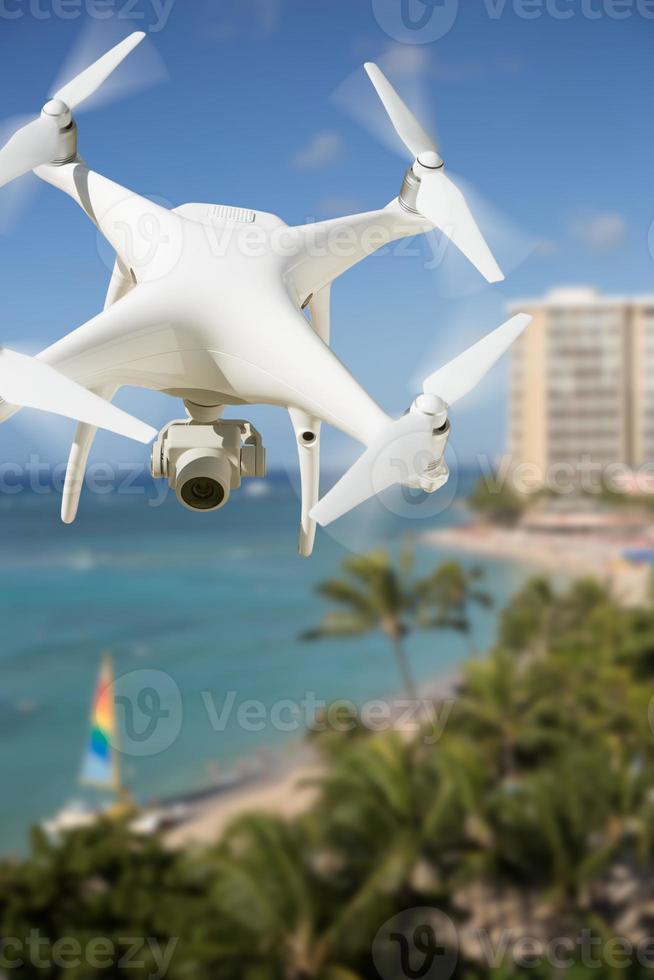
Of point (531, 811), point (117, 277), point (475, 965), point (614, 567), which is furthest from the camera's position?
point (614, 567)

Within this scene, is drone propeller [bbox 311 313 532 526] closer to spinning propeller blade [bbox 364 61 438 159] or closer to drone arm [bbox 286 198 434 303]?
Result: drone arm [bbox 286 198 434 303]

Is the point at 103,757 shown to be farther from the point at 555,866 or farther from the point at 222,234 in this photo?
the point at 222,234

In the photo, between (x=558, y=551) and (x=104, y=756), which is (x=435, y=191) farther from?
(x=558, y=551)

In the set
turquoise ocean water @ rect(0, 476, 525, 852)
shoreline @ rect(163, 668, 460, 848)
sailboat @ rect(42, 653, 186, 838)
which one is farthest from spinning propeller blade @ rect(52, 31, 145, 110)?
turquoise ocean water @ rect(0, 476, 525, 852)

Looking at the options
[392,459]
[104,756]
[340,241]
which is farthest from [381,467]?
[104,756]

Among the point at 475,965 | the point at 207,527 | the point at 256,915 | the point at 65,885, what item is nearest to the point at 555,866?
the point at 475,965

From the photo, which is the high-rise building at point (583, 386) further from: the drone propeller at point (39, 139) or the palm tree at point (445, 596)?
the drone propeller at point (39, 139)
